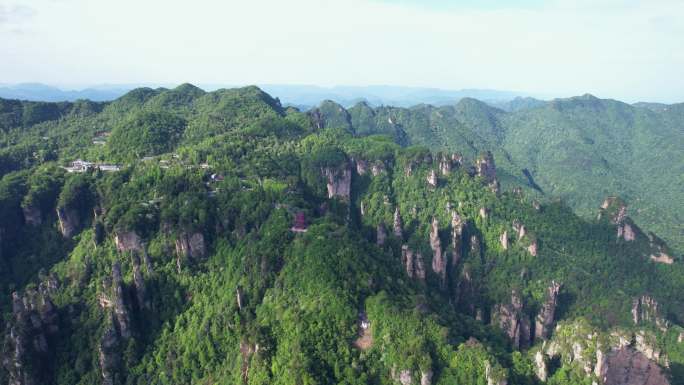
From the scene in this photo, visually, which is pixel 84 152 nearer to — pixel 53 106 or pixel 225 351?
pixel 53 106

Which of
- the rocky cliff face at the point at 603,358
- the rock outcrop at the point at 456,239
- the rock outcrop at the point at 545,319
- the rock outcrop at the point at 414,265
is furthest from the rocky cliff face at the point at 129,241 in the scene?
the rock outcrop at the point at 545,319

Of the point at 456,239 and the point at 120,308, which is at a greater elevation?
the point at 120,308

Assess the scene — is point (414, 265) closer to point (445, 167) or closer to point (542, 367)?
point (542, 367)

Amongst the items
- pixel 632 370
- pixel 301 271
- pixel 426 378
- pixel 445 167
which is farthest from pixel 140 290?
pixel 445 167

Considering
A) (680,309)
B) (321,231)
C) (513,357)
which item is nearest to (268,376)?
(321,231)

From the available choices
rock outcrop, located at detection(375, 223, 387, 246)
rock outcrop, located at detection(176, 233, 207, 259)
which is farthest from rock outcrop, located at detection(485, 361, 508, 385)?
rock outcrop, located at detection(375, 223, 387, 246)

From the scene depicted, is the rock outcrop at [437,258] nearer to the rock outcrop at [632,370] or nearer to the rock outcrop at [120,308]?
the rock outcrop at [632,370]
